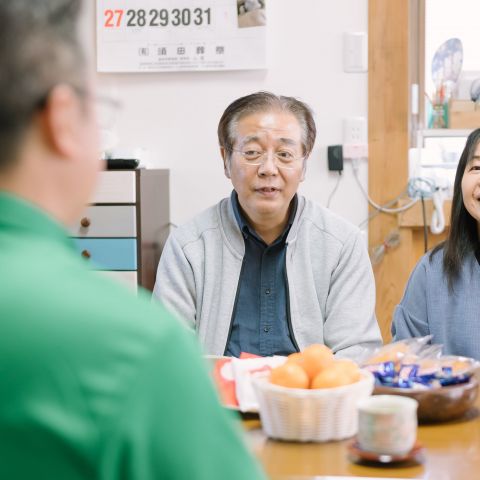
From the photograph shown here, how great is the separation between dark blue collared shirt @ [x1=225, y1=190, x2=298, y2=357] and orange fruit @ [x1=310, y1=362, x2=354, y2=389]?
0.76 m

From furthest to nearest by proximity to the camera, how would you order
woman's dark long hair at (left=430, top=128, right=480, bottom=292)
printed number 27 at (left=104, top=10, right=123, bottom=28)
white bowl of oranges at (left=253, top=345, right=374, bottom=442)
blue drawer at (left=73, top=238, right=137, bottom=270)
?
printed number 27 at (left=104, top=10, right=123, bottom=28), blue drawer at (left=73, top=238, right=137, bottom=270), woman's dark long hair at (left=430, top=128, right=480, bottom=292), white bowl of oranges at (left=253, top=345, right=374, bottom=442)

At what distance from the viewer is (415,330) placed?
87.1 inches

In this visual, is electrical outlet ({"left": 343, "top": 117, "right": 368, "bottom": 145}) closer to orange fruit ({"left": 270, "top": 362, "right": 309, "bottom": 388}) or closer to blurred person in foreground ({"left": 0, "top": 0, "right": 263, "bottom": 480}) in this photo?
orange fruit ({"left": 270, "top": 362, "right": 309, "bottom": 388})

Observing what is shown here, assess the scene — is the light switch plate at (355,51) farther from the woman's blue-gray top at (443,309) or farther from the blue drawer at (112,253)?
the woman's blue-gray top at (443,309)

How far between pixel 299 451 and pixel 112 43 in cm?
272

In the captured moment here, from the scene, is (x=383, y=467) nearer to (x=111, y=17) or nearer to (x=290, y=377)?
(x=290, y=377)

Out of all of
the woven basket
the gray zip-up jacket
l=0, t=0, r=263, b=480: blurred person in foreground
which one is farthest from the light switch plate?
l=0, t=0, r=263, b=480: blurred person in foreground

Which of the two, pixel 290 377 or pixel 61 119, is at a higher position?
pixel 61 119

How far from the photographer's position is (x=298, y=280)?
2150mm

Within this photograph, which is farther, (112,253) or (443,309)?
(112,253)

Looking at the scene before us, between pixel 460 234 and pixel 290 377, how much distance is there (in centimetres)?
109

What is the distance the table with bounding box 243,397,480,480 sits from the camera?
46.9 inches

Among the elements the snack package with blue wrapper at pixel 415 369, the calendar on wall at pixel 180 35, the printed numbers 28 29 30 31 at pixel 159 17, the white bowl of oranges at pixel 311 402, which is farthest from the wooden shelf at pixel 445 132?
the white bowl of oranges at pixel 311 402

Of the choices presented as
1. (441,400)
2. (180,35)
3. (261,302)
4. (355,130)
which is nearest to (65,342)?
(441,400)
